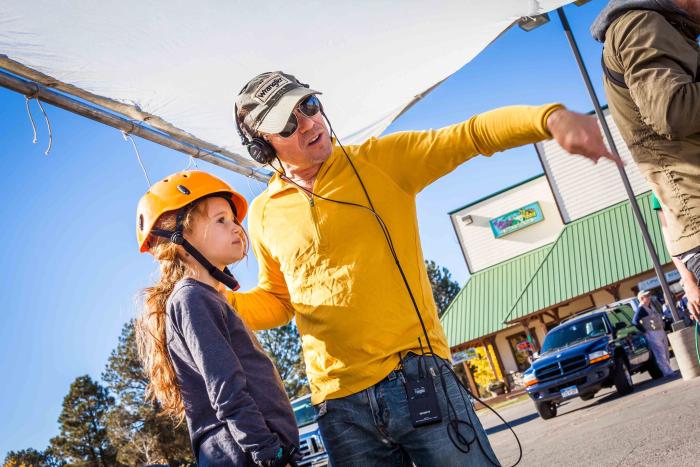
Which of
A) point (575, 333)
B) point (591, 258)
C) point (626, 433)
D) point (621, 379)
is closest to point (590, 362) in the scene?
point (621, 379)

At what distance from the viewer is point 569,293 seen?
27.8m

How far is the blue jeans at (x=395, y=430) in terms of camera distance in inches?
94.7

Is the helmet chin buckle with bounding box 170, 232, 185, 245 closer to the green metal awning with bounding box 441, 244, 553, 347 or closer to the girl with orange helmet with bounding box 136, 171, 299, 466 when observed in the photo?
the girl with orange helmet with bounding box 136, 171, 299, 466

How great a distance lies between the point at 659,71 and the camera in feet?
7.70

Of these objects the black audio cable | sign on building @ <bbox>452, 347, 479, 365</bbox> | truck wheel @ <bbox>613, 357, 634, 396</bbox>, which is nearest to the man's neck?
the black audio cable

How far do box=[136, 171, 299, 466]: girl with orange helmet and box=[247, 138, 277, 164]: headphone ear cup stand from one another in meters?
0.37

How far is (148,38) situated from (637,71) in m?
2.91

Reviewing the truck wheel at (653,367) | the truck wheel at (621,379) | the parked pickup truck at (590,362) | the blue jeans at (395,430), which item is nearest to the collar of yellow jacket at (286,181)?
the blue jeans at (395,430)

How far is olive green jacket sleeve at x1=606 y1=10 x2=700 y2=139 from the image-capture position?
2.29m

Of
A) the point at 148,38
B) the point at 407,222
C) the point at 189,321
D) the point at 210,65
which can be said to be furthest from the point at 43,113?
the point at 407,222

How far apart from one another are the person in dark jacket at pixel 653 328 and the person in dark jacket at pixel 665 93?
35.5 ft

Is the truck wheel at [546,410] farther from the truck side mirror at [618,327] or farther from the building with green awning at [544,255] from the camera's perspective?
the building with green awning at [544,255]

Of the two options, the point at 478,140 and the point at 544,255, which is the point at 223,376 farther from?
the point at 544,255

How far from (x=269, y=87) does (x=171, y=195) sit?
2.59 feet
